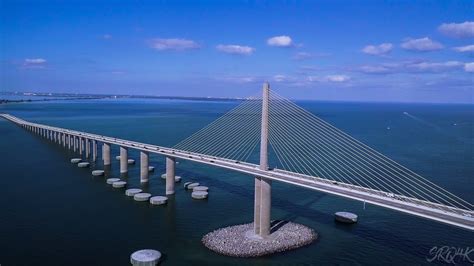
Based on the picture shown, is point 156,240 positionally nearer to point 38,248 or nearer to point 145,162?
point 38,248

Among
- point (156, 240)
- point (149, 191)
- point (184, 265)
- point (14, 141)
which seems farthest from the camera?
point (14, 141)

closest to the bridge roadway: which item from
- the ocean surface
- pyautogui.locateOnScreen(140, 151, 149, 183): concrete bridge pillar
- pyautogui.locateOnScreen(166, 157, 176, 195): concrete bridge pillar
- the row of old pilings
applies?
the ocean surface

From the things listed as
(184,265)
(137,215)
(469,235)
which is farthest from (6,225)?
(469,235)

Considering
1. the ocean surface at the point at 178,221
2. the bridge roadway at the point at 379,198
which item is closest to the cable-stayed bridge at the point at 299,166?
the bridge roadway at the point at 379,198

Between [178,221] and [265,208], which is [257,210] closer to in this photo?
[265,208]

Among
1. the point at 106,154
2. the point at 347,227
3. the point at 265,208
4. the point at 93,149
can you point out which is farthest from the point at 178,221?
the point at 93,149

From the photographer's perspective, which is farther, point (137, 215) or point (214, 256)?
point (137, 215)
